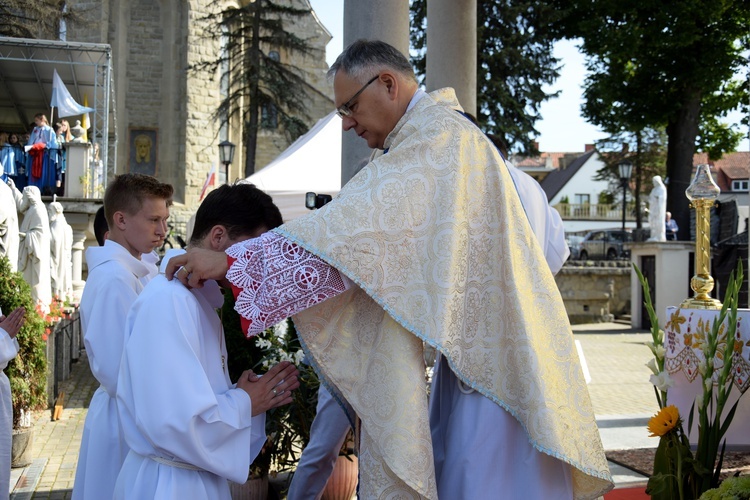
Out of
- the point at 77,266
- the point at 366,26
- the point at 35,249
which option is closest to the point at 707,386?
the point at 366,26

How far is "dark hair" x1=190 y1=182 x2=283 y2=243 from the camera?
105 inches

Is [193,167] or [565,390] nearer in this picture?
[565,390]

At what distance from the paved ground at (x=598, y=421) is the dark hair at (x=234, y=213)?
3.77 m

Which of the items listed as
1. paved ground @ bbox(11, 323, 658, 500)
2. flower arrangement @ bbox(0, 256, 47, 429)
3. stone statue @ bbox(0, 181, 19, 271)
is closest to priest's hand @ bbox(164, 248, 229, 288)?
paved ground @ bbox(11, 323, 658, 500)

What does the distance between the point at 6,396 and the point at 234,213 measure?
7.72 ft

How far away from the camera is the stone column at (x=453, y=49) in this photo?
8680mm

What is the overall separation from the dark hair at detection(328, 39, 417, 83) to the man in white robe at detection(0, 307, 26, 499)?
8.00 feet

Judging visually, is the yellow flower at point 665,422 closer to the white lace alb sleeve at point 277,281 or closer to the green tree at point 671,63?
the white lace alb sleeve at point 277,281

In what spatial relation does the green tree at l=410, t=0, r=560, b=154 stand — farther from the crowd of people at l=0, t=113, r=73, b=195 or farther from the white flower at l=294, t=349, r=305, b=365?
the white flower at l=294, t=349, r=305, b=365

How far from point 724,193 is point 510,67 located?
4066 cm

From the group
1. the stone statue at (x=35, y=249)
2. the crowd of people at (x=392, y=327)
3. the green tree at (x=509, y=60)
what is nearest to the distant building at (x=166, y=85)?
the green tree at (x=509, y=60)

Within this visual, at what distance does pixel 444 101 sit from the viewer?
2766 millimetres

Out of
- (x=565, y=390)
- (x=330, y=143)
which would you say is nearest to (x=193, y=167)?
(x=330, y=143)

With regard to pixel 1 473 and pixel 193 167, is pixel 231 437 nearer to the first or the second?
pixel 1 473
